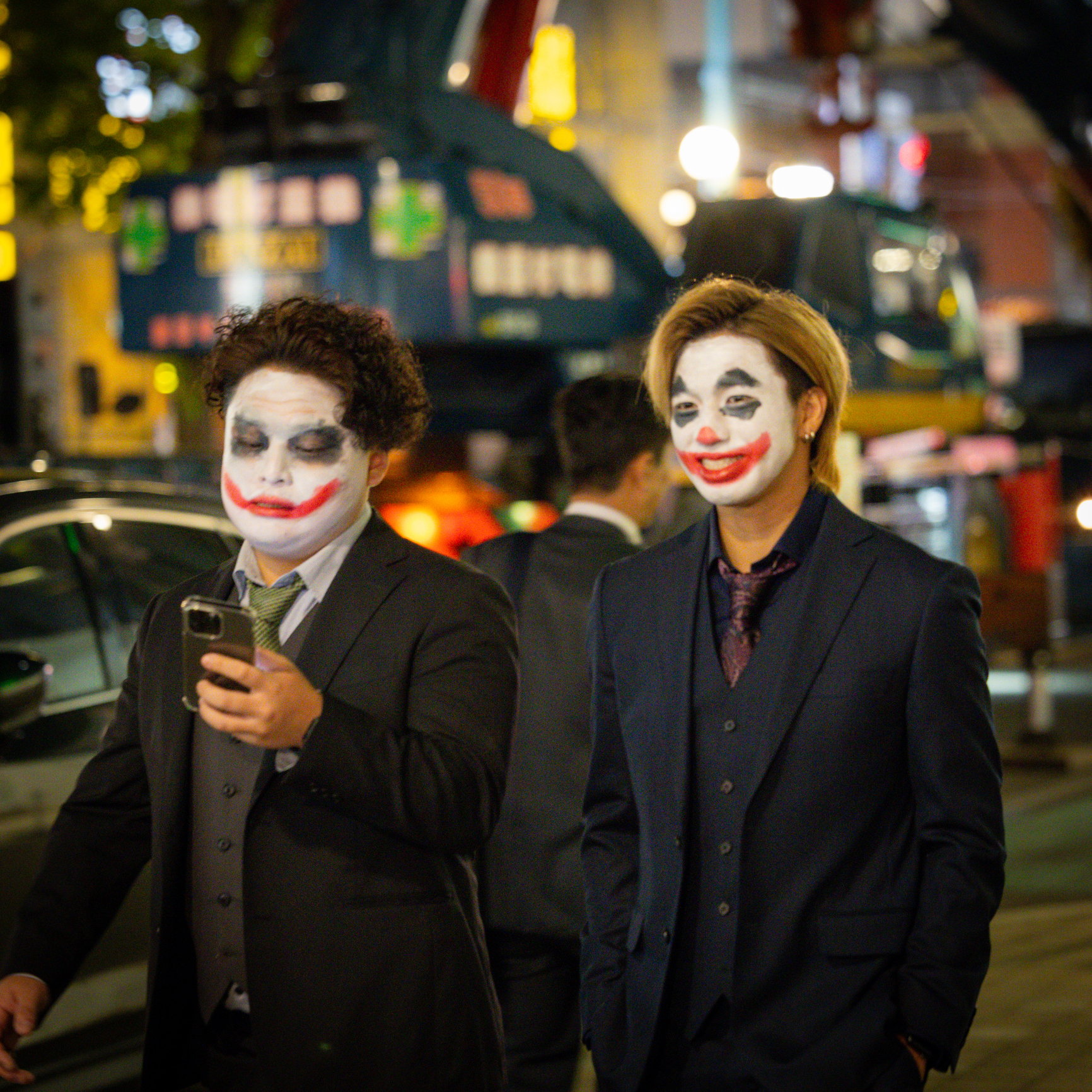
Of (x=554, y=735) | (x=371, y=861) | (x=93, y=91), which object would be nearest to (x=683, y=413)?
(x=371, y=861)

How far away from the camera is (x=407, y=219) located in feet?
37.0

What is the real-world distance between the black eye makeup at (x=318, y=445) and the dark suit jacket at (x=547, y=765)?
1.23 metres

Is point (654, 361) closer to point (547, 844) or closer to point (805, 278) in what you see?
point (547, 844)

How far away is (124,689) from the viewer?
288cm

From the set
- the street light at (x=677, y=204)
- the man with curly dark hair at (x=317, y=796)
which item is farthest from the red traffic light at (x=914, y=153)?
the man with curly dark hair at (x=317, y=796)

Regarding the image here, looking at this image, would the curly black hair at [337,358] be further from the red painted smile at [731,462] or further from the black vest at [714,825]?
the black vest at [714,825]

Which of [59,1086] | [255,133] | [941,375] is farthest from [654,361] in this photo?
[941,375]

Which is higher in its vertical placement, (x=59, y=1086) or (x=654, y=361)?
(x=654, y=361)

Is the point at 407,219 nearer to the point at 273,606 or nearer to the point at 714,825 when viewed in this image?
the point at 273,606

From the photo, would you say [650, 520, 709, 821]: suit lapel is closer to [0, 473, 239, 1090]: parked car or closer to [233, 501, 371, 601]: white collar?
[233, 501, 371, 601]: white collar

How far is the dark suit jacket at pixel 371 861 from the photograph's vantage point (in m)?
2.55

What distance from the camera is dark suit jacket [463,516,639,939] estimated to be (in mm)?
3961

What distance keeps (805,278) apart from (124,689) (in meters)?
10.0

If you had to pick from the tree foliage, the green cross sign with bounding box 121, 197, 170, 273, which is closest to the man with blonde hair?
the green cross sign with bounding box 121, 197, 170, 273
